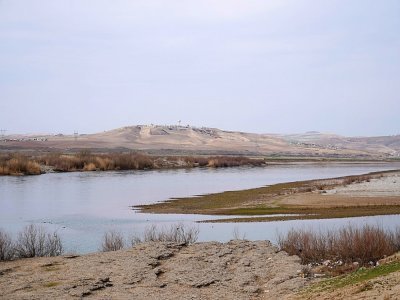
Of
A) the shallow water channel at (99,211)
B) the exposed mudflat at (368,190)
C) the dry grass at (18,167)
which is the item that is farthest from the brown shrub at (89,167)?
the exposed mudflat at (368,190)

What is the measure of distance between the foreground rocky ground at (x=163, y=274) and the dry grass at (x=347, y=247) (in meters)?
0.70

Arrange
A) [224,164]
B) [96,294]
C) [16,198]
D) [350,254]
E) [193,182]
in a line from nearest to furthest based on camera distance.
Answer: [96,294] → [350,254] → [16,198] → [193,182] → [224,164]

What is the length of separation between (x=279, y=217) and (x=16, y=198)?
2248 cm

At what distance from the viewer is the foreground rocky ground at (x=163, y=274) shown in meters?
14.6

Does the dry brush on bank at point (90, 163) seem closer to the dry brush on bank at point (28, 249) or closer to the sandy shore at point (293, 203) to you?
the sandy shore at point (293, 203)

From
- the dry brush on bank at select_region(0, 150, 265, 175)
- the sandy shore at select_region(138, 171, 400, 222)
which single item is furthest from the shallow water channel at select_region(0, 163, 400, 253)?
the dry brush on bank at select_region(0, 150, 265, 175)

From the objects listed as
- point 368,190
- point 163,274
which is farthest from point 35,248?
point 368,190

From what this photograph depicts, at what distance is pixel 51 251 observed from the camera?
2084 centimetres

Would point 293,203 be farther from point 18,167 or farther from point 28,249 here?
point 18,167

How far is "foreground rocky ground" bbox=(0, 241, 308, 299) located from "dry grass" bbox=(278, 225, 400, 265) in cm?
70

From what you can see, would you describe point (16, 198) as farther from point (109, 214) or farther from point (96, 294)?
point (96, 294)

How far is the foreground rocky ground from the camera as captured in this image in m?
14.6

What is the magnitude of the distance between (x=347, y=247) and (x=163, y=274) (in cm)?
586

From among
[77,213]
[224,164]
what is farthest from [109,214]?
[224,164]
